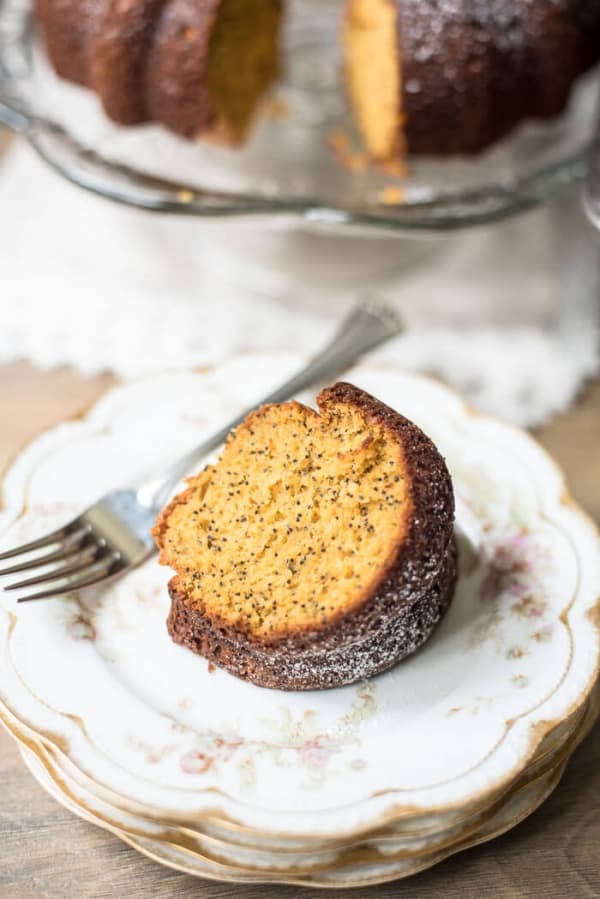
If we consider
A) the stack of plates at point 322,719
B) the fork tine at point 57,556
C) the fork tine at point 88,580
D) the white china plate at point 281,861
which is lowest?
the white china plate at point 281,861

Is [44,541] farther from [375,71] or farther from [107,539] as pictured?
[375,71]

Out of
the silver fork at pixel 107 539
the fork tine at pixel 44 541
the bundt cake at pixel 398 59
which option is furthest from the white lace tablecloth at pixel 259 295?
the fork tine at pixel 44 541

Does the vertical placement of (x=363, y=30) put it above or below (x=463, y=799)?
above

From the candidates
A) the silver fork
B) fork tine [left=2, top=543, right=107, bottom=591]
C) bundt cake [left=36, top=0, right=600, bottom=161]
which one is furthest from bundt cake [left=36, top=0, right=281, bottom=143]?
fork tine [left=2, top=543, right=107, bottom=591]

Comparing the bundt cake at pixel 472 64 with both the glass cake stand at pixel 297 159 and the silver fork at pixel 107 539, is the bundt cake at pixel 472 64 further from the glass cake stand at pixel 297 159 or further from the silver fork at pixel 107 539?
the silver fork at pixel 107 539

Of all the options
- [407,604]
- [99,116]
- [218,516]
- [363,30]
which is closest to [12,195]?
[99,116]

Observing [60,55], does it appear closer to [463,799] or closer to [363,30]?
[363,30]

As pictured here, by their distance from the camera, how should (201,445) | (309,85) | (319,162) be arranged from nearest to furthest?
1. (201,445)
2. (319,162)
3. (309,85)
